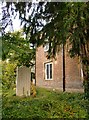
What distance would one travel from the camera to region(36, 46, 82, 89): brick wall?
54.0 ft

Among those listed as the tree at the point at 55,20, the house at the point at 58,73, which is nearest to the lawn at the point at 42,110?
the tree at the point at 55,20

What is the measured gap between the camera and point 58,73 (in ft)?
60.5

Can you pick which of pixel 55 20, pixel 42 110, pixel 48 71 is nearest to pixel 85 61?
pixel 42 110

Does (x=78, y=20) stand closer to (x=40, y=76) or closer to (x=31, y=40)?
(x=31, y=40)

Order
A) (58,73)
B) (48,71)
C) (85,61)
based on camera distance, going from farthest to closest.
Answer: (48,71)
(58,73)
(85,61)

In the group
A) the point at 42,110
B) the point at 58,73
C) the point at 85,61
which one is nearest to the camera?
the point at 42,110

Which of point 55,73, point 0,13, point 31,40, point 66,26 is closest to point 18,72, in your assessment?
point 31,40

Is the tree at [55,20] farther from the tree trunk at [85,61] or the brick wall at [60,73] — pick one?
the brick wall at [60,73]

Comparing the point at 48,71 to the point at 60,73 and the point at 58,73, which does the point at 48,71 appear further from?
the point at 60,73

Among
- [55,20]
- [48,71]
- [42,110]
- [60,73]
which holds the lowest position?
[42,110]

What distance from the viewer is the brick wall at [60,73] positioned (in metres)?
16.5

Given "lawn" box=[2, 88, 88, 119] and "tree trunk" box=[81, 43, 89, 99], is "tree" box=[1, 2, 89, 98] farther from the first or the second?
"tree trunk" box=[81, 43, 89, 99]

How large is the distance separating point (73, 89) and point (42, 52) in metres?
5.77

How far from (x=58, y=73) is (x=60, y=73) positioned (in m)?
0.28
